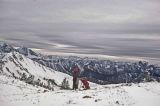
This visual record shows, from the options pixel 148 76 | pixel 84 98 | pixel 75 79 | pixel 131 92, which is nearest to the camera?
pixel 84 98

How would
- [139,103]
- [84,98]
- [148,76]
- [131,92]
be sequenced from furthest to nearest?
[148,76], [131,92], [84,98], [139,103]

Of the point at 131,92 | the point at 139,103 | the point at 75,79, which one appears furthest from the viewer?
the point at 75,79

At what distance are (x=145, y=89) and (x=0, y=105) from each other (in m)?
15.8

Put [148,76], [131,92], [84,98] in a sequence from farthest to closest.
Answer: [148,76]
[131,92]
[84,98]

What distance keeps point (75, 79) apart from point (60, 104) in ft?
56.3

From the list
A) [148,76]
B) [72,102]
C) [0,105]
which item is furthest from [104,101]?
[148,76]

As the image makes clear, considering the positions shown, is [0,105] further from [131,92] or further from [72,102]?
[131,92]

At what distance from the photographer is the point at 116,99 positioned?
105 ft

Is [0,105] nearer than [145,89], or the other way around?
[0,105]

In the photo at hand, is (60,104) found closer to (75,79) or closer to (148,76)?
(75,79)

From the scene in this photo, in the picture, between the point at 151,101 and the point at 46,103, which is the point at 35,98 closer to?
the point at 46,103

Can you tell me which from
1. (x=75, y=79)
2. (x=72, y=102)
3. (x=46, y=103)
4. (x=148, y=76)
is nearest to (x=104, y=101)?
(x=72, y=102)

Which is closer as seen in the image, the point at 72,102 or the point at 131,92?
the point at 72,102

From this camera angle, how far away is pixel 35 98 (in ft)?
113
